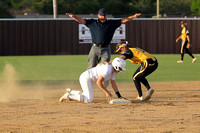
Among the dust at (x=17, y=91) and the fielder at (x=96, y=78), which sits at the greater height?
the fielder at (x=96, y=78)

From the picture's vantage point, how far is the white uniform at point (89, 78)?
9.66 m

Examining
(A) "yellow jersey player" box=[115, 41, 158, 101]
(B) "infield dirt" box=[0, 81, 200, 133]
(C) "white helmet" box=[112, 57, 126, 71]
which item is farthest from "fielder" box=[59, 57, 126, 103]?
(A) "yellow jersey player" box=[115, 41, 158, 101]

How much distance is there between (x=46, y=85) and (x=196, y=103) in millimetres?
5499

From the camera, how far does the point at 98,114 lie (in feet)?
28.3

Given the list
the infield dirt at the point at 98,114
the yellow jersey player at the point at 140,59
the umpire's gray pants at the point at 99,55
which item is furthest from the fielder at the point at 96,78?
the umpire's gray pants at the point at 99,55

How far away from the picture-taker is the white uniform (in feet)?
31.7

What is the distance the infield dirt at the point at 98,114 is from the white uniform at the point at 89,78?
0.23 meters

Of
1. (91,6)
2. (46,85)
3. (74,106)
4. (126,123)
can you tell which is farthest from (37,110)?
(91,6)

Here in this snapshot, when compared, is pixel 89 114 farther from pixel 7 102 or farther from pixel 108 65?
pixel 7 102

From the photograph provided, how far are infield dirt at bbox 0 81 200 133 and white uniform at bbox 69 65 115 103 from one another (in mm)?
226

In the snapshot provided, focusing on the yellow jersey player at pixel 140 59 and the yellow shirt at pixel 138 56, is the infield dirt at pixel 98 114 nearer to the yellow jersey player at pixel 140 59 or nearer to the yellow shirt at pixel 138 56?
the yellow jersey player at pixel 140 59

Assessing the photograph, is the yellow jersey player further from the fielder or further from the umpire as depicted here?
the umpire

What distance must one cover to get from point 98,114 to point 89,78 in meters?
1.57

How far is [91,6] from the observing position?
2785 inches
